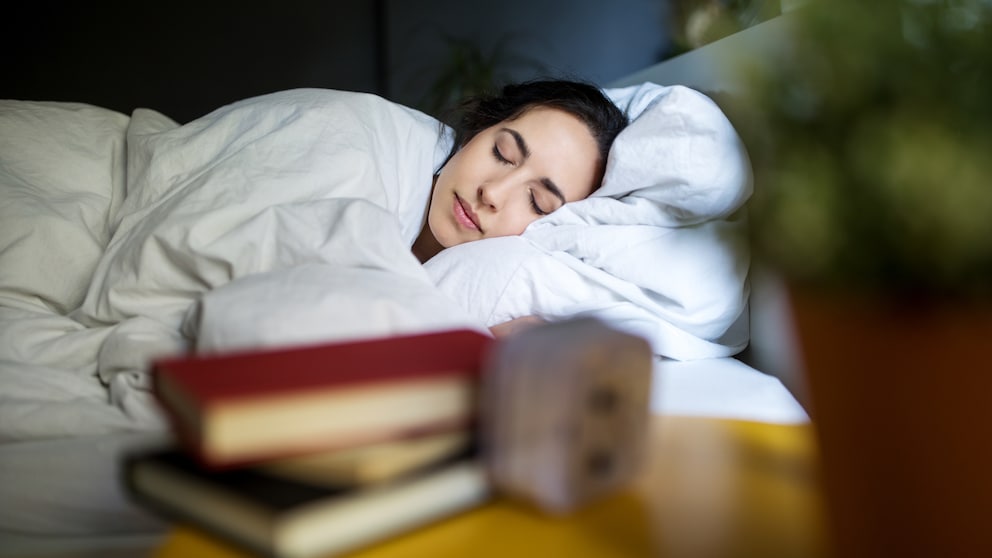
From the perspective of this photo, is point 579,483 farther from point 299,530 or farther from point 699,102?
point 699,102

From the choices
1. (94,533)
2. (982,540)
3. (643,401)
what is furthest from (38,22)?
(982,540)

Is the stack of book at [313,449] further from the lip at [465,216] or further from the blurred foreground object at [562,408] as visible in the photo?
the lip at [465,216]

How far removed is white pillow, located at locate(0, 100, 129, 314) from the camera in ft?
3.51

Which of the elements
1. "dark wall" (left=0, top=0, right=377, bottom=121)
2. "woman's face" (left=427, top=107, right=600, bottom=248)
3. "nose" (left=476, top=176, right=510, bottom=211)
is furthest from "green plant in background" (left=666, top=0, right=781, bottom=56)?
"dark wall" (left=0, top=0, right=377, bottom=121)

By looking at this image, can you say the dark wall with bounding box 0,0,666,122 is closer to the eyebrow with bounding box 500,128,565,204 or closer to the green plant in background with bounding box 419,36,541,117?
the green plant in background with bounding box 419,36,541,117

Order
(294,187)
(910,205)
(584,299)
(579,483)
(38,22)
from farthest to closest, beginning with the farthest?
(38,22) → (584,299) → (294,187) → (579,483) → (910,205)

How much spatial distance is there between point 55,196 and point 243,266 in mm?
535

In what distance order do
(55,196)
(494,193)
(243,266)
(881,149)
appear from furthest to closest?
(494,193), (55,196), (243,266), (881,149)

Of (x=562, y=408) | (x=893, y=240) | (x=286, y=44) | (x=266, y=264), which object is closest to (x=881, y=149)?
(x=893, y=240)

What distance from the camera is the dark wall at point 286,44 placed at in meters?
2.94

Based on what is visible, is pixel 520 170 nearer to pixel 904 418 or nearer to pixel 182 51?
pixel 904 418

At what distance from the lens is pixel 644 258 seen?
122cm

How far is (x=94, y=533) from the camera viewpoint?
52 centimetres

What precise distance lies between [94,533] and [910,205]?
535 mm
